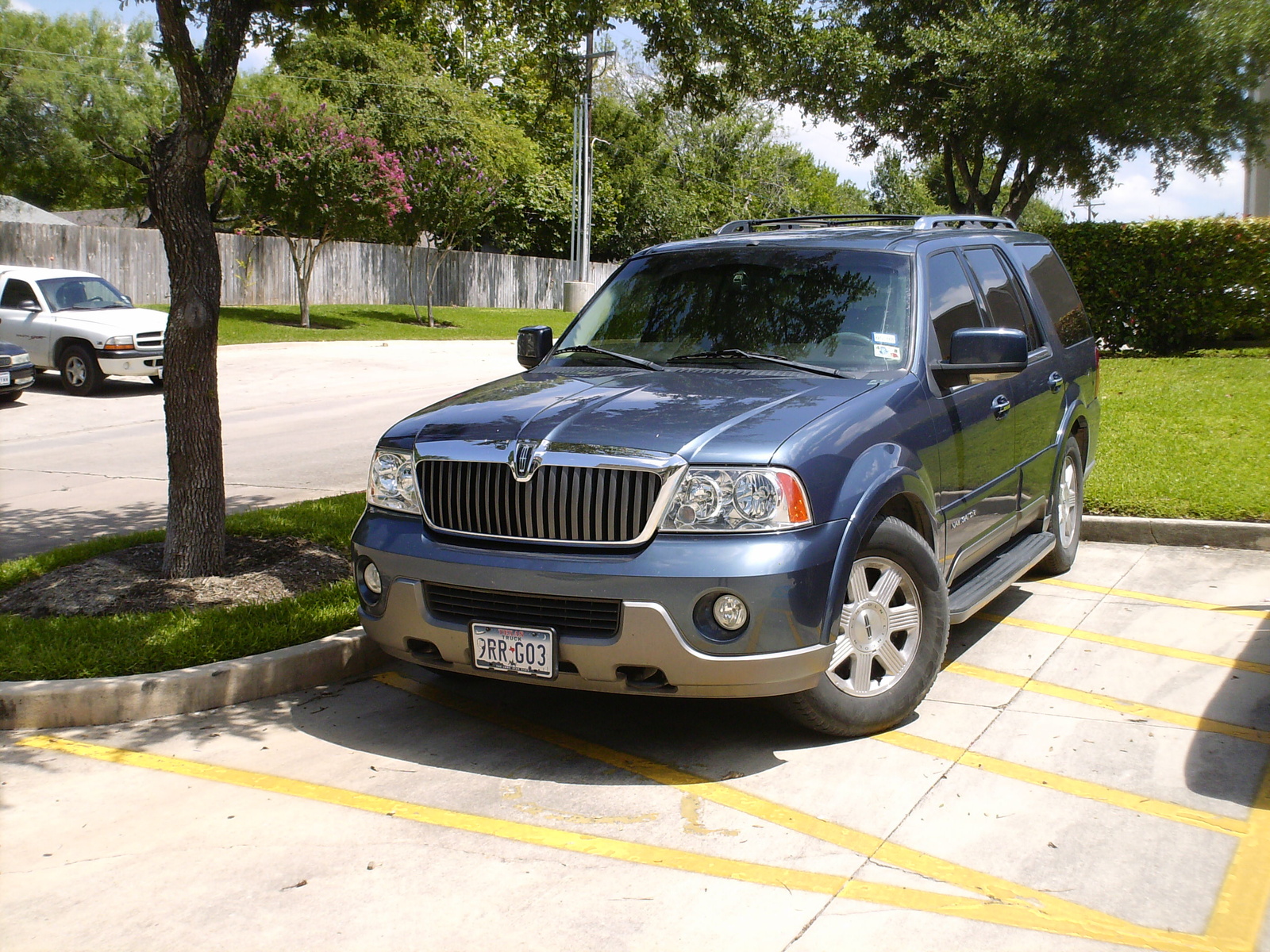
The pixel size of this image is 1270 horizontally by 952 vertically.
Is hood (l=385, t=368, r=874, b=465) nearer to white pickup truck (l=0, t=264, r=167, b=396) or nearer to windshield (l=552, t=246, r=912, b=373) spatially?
windshield (l=552, t=246, r=912, b=373)

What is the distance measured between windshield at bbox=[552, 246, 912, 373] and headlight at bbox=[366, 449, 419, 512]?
1236 mm

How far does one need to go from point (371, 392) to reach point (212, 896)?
14.4 meters

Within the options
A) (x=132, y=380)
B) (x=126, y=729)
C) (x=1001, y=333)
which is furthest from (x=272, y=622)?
(x=132, y=380)

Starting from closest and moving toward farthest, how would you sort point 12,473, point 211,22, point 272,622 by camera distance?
point 272,622 < point 211,22 < point 12,473

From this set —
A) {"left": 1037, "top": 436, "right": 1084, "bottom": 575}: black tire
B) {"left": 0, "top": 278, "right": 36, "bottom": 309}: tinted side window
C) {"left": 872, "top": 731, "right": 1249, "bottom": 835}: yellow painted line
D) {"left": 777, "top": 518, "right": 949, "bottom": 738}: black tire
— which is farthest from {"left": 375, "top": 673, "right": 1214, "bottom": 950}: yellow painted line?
{"left": 0, "top": 278, "right": 36, "bottom": 309}: tinted side window

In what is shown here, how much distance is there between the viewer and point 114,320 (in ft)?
58.3

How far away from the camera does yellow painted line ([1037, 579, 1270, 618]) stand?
6.54m

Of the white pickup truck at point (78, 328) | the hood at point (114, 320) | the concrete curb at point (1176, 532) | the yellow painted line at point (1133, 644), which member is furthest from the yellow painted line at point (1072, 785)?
the hood at point (114, 320)

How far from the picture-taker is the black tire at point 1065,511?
709 centimetres

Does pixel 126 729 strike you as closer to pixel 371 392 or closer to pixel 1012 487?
pixel 1012 487

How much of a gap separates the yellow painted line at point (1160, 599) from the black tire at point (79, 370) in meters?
14.5

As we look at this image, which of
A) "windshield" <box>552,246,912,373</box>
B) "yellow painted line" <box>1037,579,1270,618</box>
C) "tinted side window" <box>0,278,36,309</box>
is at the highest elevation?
"tinted side window" <box>0,278,36,309</box>

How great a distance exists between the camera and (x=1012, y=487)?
6191mm

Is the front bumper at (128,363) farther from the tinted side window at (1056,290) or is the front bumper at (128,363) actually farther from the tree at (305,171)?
the tinted side window at (1056,290)
